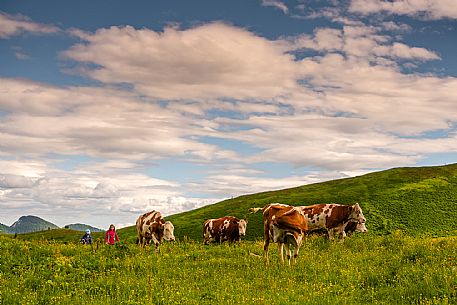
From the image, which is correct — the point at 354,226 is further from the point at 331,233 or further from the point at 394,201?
the point at 394,201

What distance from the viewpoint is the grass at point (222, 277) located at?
44.4ft

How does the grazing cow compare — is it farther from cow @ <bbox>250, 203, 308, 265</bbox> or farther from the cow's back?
the cow's back

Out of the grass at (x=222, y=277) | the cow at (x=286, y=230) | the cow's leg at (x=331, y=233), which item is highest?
the cow at (x=286, y=230)

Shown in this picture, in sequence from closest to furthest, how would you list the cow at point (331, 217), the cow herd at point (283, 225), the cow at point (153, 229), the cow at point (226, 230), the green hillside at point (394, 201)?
the cow herd at point (283, 225)
the cow at point (153, 229)
the cow at point (331, 217)
the cow at point (226, 230)
the green hillside at point (394, 201)

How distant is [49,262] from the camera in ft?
63.5

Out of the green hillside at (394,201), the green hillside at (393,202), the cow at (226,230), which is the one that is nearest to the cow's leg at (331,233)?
the cow at (226,230)

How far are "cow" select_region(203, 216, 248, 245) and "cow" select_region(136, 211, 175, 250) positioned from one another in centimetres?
631

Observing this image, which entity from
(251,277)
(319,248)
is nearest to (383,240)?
(319,248)

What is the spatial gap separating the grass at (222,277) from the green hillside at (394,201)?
1277 inches

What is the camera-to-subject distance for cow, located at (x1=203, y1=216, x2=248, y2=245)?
3453 centimetres

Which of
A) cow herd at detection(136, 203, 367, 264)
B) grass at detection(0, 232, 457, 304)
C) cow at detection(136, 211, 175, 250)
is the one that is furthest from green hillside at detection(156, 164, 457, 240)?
grass at detection(0, 232, 457, 304)

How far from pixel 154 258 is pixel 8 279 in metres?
6.81

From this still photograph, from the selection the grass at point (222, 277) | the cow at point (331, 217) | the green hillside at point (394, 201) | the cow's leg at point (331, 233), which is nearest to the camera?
the grass at point (222, 277)

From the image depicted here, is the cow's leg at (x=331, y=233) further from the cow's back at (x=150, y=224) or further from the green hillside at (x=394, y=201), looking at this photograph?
the green hillside at (x=394, y=201)
